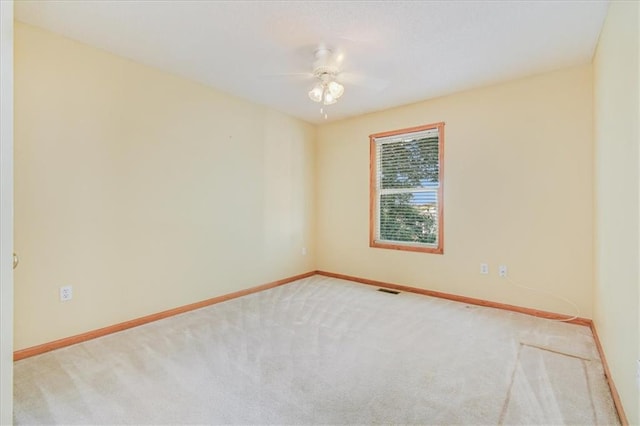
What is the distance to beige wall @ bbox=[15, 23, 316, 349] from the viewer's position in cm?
225

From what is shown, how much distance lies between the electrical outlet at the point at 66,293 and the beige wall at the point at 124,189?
0.14 feet

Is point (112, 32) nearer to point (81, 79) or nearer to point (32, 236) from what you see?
point (81, 79)

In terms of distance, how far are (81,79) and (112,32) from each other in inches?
18.6

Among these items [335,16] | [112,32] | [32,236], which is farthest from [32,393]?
[335,16]

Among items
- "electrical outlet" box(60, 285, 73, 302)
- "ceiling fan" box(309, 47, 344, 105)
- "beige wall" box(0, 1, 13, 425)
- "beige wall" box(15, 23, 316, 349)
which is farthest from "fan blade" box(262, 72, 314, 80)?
"electrical outlet" box(60, 285, 73, 302)

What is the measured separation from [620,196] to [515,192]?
1538 mm

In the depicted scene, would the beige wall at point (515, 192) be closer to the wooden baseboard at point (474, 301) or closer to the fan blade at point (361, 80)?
the wooden baseboard at point (474, 301)

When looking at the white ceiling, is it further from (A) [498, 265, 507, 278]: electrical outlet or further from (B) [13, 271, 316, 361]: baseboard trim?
(B) [13, 271, 316, 361]: baseboard trim

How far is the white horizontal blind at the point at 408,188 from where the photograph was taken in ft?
12.4

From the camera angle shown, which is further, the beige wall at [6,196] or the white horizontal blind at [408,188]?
the white horizontal blind at [408,188]

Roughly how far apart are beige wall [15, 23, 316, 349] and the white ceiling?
29 cm

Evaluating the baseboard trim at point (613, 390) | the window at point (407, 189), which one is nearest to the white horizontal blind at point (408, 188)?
the window at point (407, 189)

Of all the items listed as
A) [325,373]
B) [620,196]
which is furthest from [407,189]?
[325,373]

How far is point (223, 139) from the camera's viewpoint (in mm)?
3535
